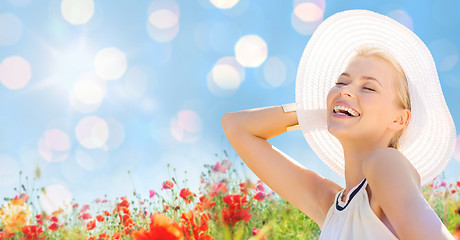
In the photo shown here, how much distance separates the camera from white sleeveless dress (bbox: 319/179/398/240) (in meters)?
1.52

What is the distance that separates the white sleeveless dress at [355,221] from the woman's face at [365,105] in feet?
0.71

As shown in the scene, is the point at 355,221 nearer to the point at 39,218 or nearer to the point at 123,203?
the point at 123,203

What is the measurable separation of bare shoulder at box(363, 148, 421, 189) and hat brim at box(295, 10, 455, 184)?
1.54 feet

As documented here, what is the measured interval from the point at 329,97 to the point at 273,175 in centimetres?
55

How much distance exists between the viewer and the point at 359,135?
177 cm

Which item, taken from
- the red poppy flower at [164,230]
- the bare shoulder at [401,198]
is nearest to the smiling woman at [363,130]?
the bare shoulder at [401,198]

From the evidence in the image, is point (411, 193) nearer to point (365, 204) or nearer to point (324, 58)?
point (365, 204)

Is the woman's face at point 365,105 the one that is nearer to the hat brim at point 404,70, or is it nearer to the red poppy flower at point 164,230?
the hat brim at point 404,70

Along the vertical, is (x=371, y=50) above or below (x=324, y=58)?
below

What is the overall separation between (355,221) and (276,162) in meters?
0.68

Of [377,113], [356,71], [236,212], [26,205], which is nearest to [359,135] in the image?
[377,113]

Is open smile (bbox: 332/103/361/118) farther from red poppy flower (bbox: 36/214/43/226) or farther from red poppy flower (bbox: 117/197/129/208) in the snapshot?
red poppy flower (bbox: 36/214/43/226)

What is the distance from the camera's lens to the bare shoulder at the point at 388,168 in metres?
1.42

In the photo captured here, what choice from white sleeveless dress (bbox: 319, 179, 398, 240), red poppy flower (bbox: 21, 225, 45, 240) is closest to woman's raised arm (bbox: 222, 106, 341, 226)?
white sleeveless dress (bbox: 319, 179, 398, 240)
